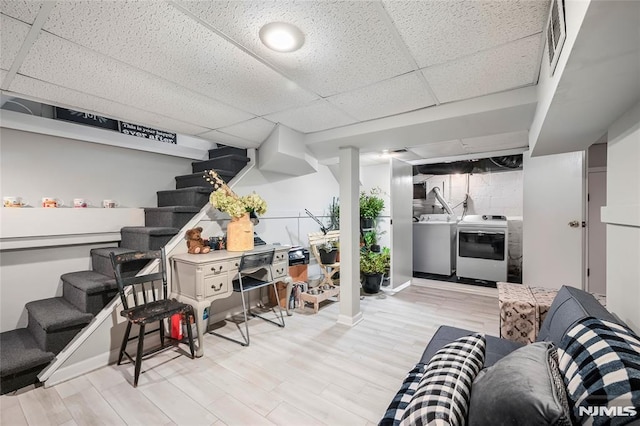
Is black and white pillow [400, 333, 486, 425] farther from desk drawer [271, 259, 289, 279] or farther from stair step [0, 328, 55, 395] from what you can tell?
stair step [0, 328, 55, 395]

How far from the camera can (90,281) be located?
241 centimetres

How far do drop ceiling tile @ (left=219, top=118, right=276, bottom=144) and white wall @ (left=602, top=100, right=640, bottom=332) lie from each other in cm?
254

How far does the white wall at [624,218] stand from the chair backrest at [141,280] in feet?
10.5

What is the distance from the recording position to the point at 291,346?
2623mm

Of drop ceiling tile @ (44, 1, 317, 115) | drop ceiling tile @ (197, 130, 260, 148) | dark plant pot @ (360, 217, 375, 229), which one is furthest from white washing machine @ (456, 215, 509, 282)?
drop ceiling tile @ (44, 1, 317, 115)

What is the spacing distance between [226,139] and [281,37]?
1983 mm

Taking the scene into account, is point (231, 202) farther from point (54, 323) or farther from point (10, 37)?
point (10, 37)

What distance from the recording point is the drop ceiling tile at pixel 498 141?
10.9 ft

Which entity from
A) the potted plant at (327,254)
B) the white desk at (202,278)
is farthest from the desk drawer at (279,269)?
the potted plant at (327,254)

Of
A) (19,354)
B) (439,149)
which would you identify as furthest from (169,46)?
(439,149)

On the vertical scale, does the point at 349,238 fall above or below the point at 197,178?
below

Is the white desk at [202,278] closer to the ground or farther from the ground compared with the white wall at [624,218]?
closer to the ground

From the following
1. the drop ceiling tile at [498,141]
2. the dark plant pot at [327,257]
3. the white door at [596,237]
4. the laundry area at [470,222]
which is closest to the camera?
the drop ceiling tile at [498,141]

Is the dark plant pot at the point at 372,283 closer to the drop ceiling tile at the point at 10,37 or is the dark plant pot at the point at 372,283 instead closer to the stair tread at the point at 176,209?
the stair tread at the point at 176,209
